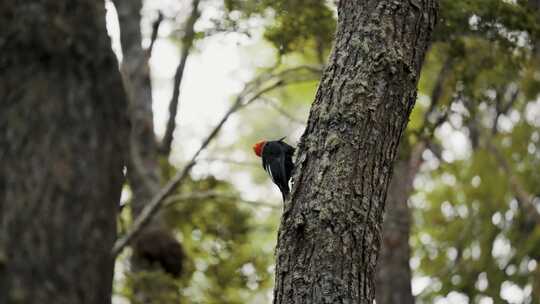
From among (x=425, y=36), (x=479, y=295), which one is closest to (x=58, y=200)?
(x=425, y=36)

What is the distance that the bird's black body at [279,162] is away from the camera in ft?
19.5

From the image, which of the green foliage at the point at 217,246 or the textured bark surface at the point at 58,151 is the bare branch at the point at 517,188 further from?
the textured bark surface at the point at 58,151

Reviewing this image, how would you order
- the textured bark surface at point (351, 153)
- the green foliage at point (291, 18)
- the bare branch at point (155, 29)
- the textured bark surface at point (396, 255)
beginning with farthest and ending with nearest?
the textured bark surface at point (396, 255) < the bare branch at point (155, 29) < the green foliage at point (291, 18) < the textured bark surface at point (351, 153)

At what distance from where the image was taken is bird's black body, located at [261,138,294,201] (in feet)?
19.5

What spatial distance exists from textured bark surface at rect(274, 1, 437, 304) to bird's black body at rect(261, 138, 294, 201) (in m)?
1.88

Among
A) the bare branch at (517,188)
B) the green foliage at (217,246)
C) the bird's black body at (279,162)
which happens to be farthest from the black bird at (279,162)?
the bare branch at (517,188)

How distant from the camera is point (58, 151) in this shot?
3299 mm

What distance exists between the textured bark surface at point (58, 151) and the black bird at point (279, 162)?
2.47 m

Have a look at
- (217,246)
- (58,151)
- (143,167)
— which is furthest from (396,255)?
(58,151)

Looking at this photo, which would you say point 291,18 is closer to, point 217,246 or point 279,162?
point 279,162

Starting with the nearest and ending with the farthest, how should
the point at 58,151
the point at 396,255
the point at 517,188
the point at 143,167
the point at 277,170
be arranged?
the point at 58,151
the point at 277,170
the point at 396,255
the point at 143,167
the point at 517,188

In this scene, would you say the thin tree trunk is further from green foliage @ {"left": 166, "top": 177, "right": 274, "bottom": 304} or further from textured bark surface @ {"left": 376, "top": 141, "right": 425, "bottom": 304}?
textured bark surface @ {"left": 376, "top": 141, "right": 425, "bottom": 304}

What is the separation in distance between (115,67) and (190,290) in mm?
7763

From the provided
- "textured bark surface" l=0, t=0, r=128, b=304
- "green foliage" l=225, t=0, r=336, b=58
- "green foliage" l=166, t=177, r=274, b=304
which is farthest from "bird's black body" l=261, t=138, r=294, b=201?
"green foliage" l=166, t=177, r=274, b=304
